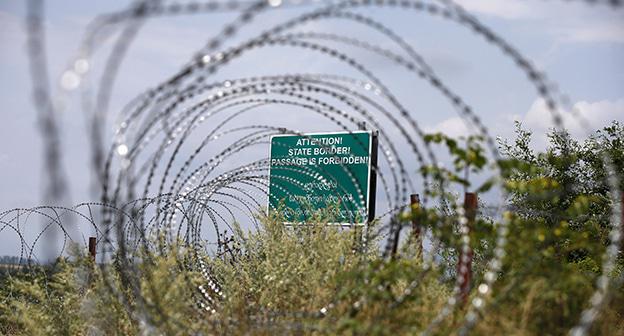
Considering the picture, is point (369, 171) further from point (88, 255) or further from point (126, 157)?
point (126, 157)

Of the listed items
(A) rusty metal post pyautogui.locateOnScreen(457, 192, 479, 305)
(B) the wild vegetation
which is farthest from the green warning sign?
(A) rusty metal post pyautogui.locateOnScreen(457, 192, 479, 305)

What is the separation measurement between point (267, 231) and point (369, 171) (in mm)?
3612

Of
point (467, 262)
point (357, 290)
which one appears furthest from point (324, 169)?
point (357, 290)

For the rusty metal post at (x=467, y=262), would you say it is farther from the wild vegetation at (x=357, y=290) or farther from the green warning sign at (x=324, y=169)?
the green warning sign at (x=324, y=169)

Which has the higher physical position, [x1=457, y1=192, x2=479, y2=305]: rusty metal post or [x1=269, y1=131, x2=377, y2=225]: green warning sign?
[x1=269, y1=131, x2=377, y2=225]: green warning sign

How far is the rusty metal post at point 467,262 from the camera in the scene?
594cm

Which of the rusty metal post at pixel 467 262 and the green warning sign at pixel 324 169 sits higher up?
the green warning sign at pixel 324 169

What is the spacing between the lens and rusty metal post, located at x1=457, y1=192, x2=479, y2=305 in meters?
5.94

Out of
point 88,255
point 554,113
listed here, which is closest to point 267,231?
point 88,255

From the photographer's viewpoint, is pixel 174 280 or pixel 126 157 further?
pixel 174 280

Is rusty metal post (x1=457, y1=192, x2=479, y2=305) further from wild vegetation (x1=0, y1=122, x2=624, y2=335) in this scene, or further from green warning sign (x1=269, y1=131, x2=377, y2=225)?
green warning sign (x1=269, y1=131, x2=377, y2=225)

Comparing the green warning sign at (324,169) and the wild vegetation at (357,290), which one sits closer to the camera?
the wild vegetation at (357,290)

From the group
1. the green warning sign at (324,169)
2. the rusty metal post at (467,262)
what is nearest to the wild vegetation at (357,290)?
the rusty metal post at (467,262)

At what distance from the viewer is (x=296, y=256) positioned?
9883 mm
